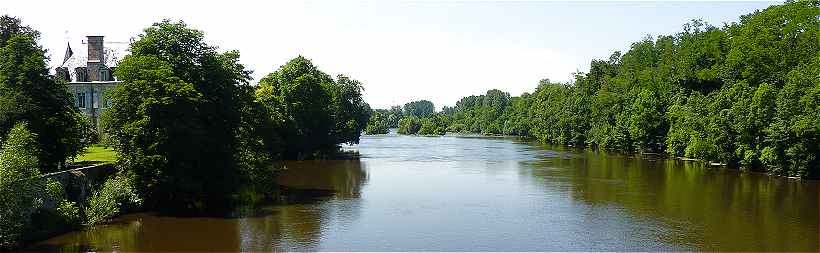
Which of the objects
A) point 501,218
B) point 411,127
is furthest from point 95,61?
point 411,127

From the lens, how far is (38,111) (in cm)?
3109

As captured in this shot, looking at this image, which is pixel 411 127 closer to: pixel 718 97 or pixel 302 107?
pixel 302 107

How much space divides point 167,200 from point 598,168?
38.3 m

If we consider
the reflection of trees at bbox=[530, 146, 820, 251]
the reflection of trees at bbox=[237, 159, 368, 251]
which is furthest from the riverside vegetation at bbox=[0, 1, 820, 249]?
Result: the reflection of trees at bbox=[530, 146, 820, 251]

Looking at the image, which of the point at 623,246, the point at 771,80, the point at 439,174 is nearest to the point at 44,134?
the point at 623,246

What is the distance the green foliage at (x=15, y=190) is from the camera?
23516mm

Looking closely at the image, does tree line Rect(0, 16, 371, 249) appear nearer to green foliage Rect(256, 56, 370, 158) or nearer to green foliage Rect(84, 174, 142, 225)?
green foliage Rect(84, 174, 142, 225)

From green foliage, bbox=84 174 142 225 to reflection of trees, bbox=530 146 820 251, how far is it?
23.1 meters

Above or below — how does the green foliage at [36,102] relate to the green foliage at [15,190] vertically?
above

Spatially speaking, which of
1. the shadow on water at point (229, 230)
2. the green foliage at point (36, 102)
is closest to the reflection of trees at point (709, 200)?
the shadow on water at point (229, 230)

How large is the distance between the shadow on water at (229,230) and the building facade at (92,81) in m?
23.8

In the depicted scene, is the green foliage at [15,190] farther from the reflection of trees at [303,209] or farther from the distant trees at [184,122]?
the reflection of trees at [303,209]

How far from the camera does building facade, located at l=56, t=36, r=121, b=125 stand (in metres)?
55.5

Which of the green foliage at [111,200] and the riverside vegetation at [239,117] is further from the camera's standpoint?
the riverside vegetation at [239,117]
